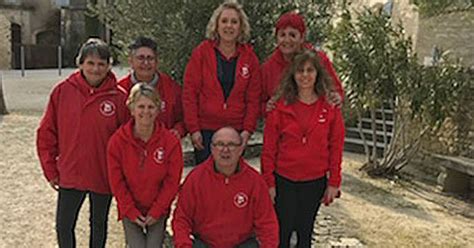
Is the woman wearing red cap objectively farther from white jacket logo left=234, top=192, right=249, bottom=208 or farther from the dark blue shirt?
white jacket logo left=234, top=192, right=249, bottom=208

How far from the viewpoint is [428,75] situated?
759 centimetres

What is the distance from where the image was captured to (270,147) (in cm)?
304

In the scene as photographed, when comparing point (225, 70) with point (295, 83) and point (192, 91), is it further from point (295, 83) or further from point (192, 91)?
point (295, 83)

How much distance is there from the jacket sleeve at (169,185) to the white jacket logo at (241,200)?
0.36m

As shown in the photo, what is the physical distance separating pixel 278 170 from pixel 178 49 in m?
3.73

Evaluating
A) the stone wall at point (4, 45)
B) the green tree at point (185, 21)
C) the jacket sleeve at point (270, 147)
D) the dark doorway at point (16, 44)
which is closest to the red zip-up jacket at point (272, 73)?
the jacket sleeve at point (270, 147)

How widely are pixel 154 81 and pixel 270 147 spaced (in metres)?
0.82

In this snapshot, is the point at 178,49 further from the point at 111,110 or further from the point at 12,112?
the point at 12,112

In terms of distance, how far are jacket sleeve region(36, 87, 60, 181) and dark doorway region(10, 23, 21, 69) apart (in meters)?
21.0

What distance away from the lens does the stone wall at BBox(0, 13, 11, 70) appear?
20.7 metres

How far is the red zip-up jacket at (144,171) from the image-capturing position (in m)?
2.81

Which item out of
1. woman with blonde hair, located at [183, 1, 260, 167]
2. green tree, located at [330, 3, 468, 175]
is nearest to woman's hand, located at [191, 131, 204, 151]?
woman with blonde hair, located at [183, 1, 260, 167]

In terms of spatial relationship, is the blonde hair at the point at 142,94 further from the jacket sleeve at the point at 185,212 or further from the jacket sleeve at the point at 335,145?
the jacket sleeve at the point at 335,145

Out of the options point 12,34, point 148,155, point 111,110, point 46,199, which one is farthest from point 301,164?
point 12,34
